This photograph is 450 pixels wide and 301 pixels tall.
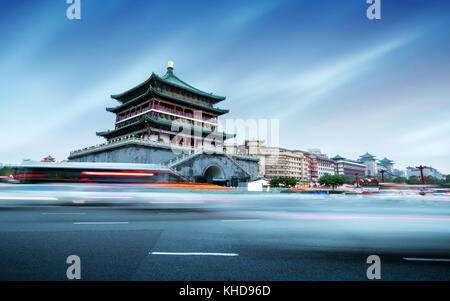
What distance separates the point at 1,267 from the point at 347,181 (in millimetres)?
83796

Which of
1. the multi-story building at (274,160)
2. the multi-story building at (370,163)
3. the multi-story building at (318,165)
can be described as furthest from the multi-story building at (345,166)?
the multi-story building at (274,160)

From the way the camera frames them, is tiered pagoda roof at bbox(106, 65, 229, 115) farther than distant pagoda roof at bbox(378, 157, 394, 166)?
No

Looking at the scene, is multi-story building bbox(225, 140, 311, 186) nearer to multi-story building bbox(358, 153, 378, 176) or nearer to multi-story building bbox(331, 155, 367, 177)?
multi-story building bbox(331, 155, 367, 177)

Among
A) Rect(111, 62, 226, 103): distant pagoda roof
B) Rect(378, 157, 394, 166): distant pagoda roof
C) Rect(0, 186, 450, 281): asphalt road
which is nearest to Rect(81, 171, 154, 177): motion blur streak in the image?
Rect(0, 186, 450, 281): asphalt road

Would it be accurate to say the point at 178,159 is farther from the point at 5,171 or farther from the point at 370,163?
the point at 370,163

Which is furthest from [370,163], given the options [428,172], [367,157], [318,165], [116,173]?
[116,173]

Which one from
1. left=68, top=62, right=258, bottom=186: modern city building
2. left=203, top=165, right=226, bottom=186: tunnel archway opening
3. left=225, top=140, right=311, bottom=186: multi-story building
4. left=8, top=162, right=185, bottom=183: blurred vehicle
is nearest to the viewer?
left=8, top=162, right=185, bottom=183: blurred vehicle

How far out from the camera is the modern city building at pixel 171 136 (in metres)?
26.4

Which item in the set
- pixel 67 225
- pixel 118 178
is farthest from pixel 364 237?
pixel 118 178

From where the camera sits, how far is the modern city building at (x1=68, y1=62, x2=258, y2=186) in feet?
86.7

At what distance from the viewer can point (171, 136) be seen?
32.6 meters

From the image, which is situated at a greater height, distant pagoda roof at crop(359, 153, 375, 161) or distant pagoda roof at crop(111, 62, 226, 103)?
distant pagoda roof at crop(111, 62, 226, 103)

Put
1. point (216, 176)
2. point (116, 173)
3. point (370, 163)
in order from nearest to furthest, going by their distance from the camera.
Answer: point (116, 173) → point (216, 176) → point (370, 163)
